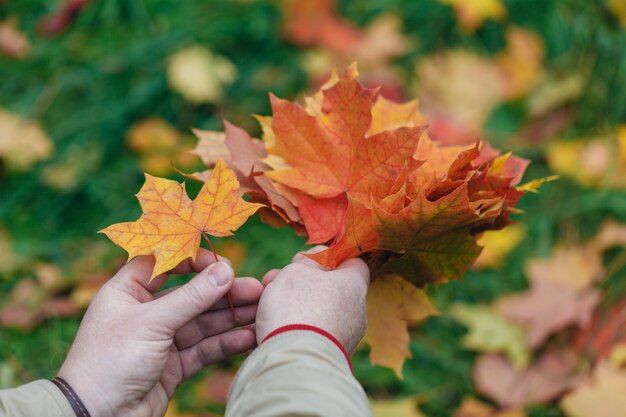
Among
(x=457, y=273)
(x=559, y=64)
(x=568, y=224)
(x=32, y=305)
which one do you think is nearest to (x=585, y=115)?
(x=559, y=64)

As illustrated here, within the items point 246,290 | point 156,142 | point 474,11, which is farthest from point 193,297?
point 474,11

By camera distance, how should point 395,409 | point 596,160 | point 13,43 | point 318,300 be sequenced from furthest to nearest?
point 13,43
point 596,160
point 395,409
point 318,300

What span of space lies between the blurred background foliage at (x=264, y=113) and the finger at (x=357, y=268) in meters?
0.75

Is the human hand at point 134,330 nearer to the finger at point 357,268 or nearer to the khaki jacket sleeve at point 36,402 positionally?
the khaki jacket sleeve at point 36,402

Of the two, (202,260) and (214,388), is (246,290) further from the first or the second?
(214,388)

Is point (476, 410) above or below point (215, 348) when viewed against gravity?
below

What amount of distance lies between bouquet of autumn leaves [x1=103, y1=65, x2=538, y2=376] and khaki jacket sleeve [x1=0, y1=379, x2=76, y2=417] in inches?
9.9

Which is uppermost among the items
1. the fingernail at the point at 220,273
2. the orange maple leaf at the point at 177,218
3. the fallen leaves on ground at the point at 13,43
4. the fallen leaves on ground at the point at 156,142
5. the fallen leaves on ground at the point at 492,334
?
the orange maple leaf at the point at 177,218

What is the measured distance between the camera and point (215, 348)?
1.16 m

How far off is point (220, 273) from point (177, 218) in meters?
0.11

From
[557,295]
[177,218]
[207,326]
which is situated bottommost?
[557,295]

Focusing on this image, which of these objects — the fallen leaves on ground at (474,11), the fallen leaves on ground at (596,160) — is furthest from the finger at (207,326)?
the fallen leaves on ground at (474,11)

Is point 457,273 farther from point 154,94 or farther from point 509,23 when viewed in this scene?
point 509,23

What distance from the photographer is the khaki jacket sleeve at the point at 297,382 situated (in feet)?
2.62
